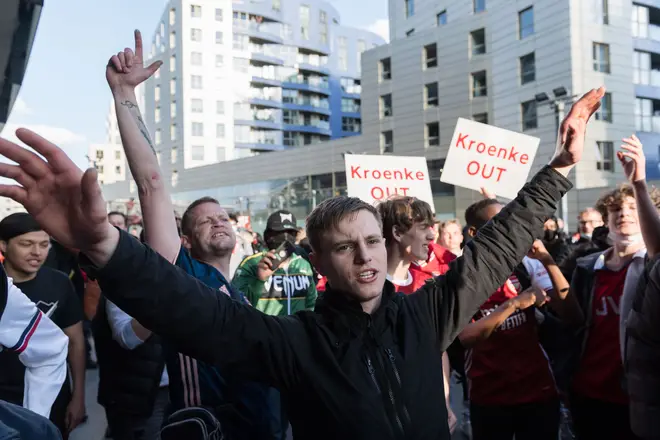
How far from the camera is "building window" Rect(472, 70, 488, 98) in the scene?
31880 mm

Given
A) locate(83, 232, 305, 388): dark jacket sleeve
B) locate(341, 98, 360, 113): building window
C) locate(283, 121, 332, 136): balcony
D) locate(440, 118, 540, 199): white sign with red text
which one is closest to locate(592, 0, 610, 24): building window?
locate(440, 118, 540, 199): white sign with red text

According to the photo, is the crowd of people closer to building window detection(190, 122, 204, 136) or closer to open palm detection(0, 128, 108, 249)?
open palm detection(0, 128, 108, 249)

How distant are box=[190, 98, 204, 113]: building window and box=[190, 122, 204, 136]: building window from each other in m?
1.34

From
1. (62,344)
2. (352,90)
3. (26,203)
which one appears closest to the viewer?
(26,203)

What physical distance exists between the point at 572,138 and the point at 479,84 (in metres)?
31.6

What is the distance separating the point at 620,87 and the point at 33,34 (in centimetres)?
2790

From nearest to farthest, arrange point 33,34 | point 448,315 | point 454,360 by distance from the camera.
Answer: point 448,315
point 33,34
point 454,360

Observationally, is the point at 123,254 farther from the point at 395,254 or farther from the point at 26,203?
the point at 395,254

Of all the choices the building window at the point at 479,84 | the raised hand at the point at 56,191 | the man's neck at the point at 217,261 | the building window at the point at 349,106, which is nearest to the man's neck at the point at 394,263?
the man's neck at the point at 217,261

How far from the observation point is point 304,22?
227ft

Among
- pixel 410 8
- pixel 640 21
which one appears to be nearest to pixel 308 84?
pixel 410 8

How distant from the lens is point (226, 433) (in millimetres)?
2523

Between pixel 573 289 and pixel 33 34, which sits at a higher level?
pixel 33 34

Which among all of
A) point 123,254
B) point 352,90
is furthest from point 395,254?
point 352,90
